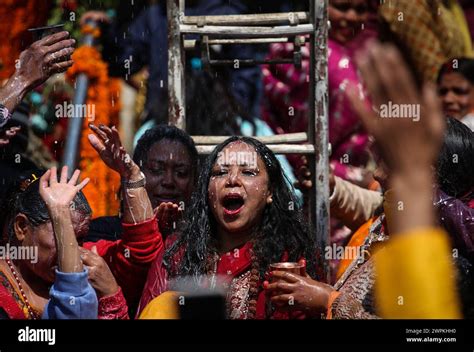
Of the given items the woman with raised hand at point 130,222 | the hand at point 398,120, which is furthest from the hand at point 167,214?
the hand at point 398,120

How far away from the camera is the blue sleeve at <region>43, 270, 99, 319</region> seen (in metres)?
3.15

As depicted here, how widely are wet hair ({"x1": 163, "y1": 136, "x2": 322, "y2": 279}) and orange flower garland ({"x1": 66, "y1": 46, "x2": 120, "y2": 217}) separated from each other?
1.63m

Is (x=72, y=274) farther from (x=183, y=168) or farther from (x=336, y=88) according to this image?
(x=336, y=88)

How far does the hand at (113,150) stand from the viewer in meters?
3.85

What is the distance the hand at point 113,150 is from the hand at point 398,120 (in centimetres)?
222

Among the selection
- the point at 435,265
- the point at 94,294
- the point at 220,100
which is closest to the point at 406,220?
the point at 435,265

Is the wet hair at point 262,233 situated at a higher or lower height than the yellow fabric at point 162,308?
higher

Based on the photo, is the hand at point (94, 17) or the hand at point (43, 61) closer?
the hand at point (43, 61)


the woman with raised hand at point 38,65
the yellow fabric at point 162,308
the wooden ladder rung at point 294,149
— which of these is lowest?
the yellow fabric at point 162,308

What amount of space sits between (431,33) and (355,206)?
1686mm

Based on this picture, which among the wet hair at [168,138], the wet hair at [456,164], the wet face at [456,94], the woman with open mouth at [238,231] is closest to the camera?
the wet hair at [456,164]

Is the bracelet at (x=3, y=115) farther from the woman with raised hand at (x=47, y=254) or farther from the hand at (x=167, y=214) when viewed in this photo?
the hand at (x=167, y=214)

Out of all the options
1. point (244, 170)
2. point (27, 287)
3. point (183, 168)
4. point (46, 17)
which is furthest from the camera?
point (46, 17)

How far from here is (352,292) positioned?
3182mm
